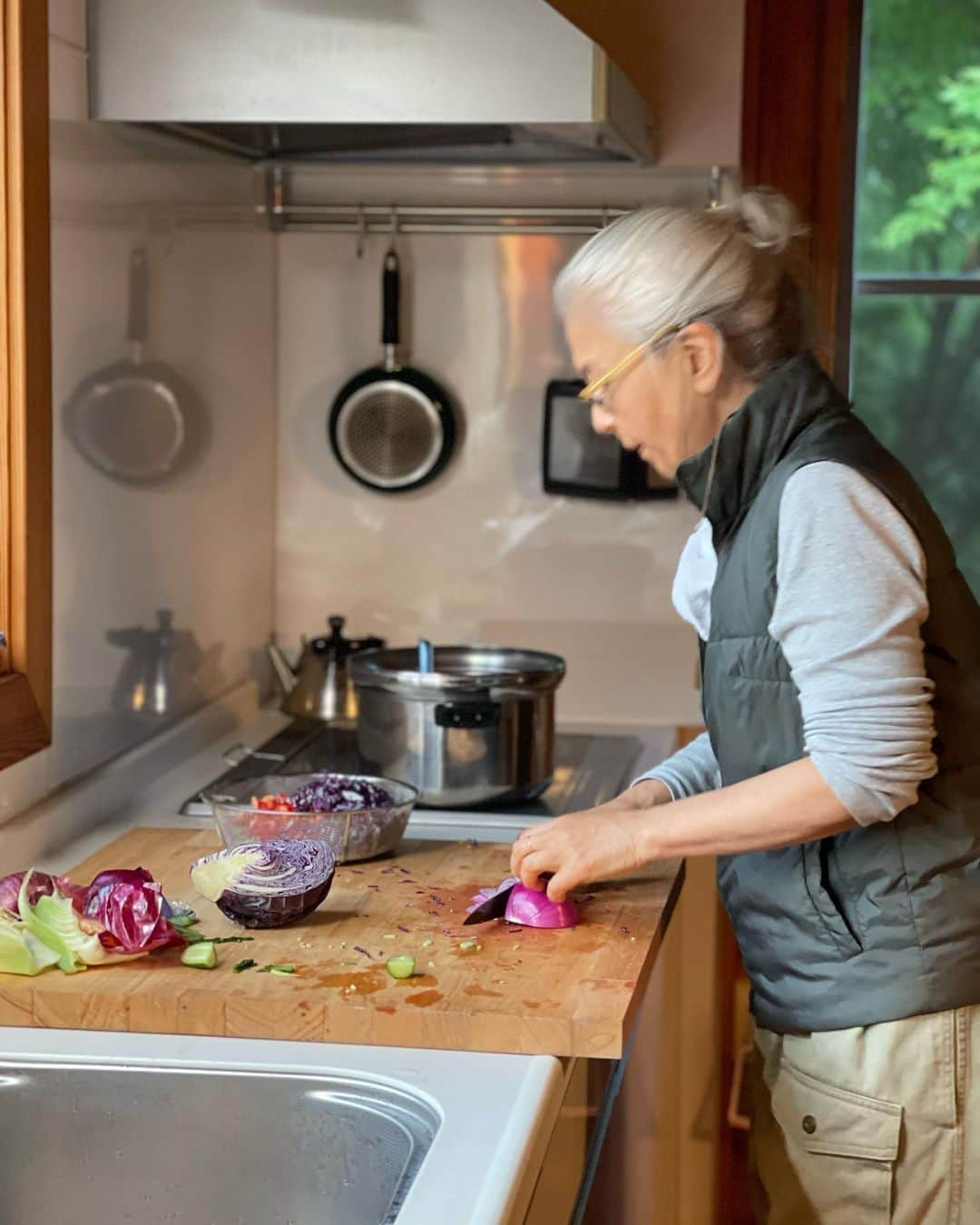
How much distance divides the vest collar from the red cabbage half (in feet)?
1.48

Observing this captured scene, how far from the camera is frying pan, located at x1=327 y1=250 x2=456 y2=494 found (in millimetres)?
2580

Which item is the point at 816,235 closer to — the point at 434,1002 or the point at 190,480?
the point at 190,480

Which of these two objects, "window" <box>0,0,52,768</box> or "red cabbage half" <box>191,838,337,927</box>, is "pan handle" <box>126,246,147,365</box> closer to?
"window" <box>0,0,52,768</box>

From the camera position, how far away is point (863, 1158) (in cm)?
139

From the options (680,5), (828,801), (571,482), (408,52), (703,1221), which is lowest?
(703,1221)

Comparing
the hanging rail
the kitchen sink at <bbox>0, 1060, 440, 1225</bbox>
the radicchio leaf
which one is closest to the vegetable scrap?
the radicchio leaf

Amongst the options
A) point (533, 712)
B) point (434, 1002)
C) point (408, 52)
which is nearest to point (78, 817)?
point (533, 712)

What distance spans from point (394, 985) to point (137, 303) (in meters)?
1.07

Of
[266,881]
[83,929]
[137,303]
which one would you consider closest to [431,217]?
[137,303]

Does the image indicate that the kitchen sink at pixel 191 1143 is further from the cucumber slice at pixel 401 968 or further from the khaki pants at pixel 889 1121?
the khaki pants at pixel 889 1121

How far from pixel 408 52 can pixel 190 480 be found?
2.37 ft

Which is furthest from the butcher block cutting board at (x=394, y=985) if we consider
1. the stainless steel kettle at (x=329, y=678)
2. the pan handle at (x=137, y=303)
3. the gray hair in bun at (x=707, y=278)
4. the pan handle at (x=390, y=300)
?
the pan handle at (x=390, y=300)

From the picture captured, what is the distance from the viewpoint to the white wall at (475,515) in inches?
101

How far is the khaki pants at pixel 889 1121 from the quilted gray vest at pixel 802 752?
0.09 ft
